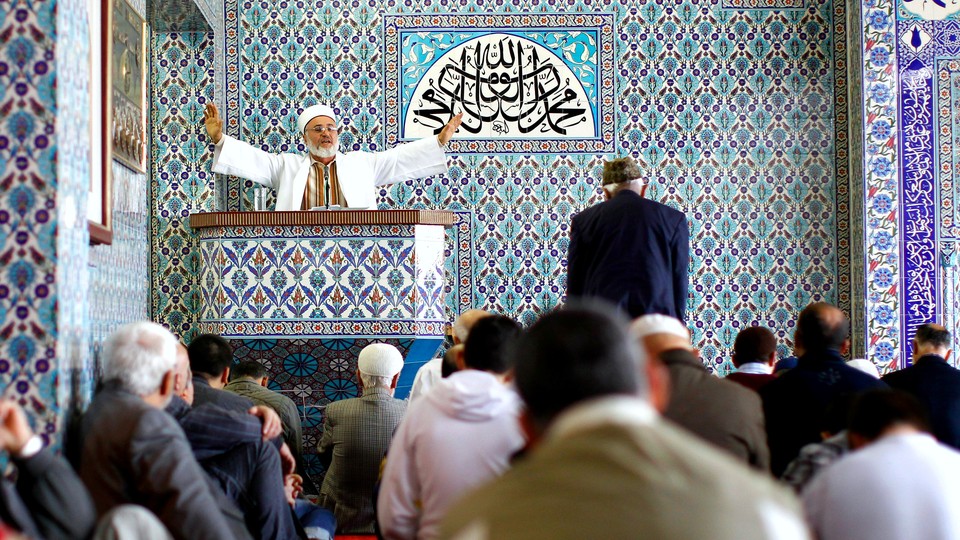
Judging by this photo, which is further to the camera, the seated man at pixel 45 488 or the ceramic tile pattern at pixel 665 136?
the ceramic tile pattern at pixel 665 136

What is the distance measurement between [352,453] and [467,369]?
2200 millimetres

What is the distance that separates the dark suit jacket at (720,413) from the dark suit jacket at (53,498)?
157cm

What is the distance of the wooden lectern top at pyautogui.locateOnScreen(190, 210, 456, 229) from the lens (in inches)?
287

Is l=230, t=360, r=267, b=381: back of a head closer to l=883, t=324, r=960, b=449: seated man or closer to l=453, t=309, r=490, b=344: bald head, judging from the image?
l=453, t=309, r=490, b=344: bald head

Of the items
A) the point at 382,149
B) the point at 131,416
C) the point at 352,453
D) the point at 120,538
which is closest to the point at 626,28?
the point at 382,149

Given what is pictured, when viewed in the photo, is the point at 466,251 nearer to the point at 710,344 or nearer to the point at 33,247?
the point at 710,344

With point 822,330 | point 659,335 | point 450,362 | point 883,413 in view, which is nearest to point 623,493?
point 883,413

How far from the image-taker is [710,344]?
862 cm

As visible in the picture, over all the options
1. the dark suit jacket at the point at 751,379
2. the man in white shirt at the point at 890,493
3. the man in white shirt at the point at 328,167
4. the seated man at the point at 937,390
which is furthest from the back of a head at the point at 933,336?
the man in white shirt at the point at 328,167

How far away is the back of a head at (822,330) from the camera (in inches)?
162

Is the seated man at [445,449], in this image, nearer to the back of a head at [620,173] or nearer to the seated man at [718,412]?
the seated man at [718,412]

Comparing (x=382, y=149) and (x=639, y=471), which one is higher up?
(x=382, y=149)

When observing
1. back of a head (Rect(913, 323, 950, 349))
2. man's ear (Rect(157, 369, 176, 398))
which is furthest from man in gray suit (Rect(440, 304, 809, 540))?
back of a head (Rect(913, 323, 950, 349))

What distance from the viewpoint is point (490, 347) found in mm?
3654
